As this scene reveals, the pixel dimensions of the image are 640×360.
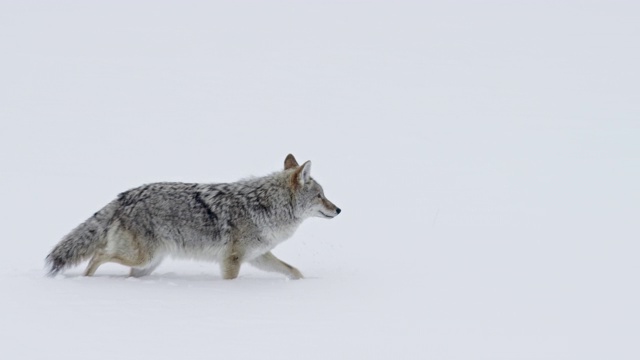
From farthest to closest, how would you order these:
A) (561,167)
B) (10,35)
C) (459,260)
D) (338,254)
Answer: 1. (10,35)
2. (561,167)
3. (338,254)
4. (459,260)

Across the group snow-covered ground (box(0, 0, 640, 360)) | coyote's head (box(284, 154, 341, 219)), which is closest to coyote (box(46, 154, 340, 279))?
coyote's head (box(284, 154, 341, 219))

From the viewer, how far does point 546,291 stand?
8.16m

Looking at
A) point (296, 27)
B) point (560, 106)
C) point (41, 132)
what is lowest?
point (41, 132)

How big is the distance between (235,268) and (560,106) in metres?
28.7

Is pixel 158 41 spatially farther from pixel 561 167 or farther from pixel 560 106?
pixel 561 167

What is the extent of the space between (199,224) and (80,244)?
4.11 ft

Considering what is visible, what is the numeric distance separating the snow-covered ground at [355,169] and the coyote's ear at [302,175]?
1017 millimetres

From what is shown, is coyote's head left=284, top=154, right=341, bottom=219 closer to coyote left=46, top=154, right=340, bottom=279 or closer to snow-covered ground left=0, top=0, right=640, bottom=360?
coyote left=46, top=154, right=340, bottom=279

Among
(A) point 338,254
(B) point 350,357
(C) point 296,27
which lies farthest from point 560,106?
(C) point 296,27

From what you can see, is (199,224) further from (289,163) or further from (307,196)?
(289,163)

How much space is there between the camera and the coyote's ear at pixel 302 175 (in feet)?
32.1

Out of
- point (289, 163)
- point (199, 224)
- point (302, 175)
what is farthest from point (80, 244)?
point (289, 163)

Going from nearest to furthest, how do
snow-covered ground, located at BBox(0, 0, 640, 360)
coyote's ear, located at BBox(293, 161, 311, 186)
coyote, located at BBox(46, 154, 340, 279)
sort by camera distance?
snow-covered ground, located at BBox(0, 0, 640, 360) → coyote, located at BBox(46, 154, 340, 279) → coyote's ear, located at BBox(293, 161, 311, 186)

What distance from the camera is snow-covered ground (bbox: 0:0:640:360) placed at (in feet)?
22.2
